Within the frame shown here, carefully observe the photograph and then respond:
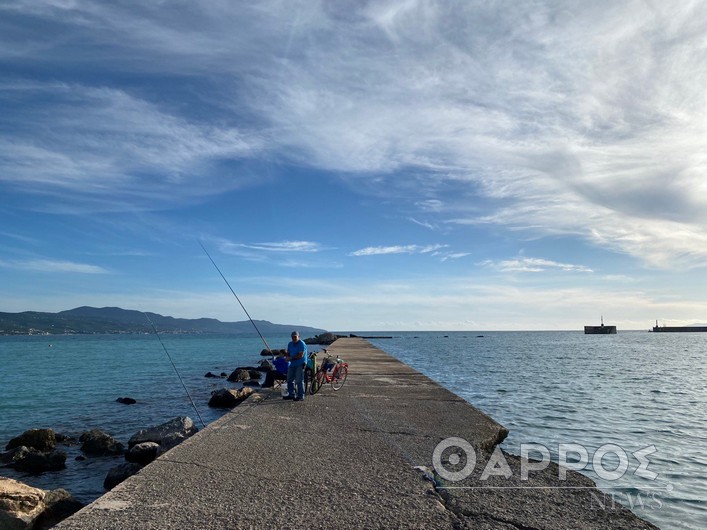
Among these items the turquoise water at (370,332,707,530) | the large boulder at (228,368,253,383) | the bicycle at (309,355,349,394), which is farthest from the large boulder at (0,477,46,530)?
the large boulder at (228,368,253,383)

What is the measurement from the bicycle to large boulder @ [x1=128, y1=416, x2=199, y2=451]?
2891 mm

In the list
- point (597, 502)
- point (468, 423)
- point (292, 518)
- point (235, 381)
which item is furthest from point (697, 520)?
point (235, 381)

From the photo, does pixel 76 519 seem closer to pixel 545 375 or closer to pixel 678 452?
pixel 678 452

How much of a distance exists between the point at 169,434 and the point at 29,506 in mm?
3710

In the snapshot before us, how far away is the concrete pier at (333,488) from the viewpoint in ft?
13.7

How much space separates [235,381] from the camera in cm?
2517

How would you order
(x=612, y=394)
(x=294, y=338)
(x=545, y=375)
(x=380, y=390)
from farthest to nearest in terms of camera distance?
1. (x=545, y=375)
2. (x=612, y=394)
3. (x=380, y=390)
4. (x=294, y=338)

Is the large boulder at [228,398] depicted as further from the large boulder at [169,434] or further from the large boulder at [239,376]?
the large boulder at [239,376]

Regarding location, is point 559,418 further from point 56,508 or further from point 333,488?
point 56,508

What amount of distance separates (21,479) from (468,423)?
8.02m

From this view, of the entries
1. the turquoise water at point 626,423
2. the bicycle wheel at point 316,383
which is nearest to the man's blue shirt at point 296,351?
the bicycle wheel at point 316,383

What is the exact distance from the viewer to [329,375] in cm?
1245

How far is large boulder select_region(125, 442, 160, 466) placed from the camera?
28.3 feet

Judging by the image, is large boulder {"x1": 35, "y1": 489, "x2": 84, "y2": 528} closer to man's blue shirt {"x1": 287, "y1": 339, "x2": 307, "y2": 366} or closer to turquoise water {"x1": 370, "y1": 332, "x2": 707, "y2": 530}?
man's blue shirt {"x1": 287, "y1": 339, "x2": 307, "y2": 366}
